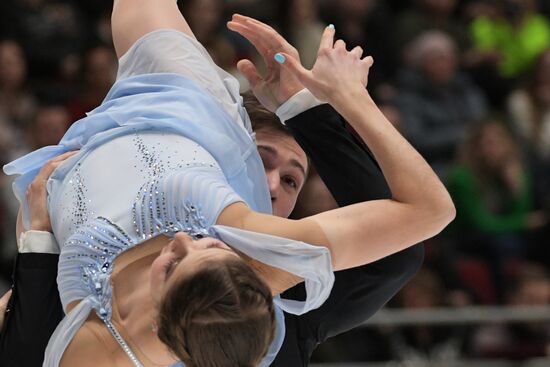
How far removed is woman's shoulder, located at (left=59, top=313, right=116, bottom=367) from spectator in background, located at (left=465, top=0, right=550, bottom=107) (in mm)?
4997

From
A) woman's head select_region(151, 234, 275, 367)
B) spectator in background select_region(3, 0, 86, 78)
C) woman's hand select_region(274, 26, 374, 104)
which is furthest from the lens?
spectator in background select_region(3, 0, 86, 78)

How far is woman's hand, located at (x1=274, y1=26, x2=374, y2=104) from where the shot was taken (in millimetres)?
2566

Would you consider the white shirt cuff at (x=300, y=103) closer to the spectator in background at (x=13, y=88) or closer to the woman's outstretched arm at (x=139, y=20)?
the woman's outstretched arm at (x=139, y=20)

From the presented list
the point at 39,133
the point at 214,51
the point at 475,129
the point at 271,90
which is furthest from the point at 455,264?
the point at 271,90

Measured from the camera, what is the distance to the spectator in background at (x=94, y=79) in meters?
5.90

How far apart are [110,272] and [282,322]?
0.42 m

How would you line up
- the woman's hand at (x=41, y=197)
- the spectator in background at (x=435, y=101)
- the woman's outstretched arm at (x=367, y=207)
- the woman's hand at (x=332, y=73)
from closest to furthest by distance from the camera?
1. the woman's outstretched arm at (x=367, y=207)
2. the woman's hand at (x=332, y=73)
3. the woman's hand at (x=41, y=197)
4. the spectator in background at (x=435, y=101)

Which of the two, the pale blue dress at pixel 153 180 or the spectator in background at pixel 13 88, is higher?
the pale blue dress at pixel 153 180

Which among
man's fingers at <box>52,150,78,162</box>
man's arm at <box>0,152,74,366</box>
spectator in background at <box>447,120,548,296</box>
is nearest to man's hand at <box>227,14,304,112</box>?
man's fingers at <box>52,150,78,162</box>

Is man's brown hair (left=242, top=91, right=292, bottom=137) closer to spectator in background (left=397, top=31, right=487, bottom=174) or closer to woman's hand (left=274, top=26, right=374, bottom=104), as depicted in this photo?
woman's hand (left=274, top=26, right=374, bottom=104)

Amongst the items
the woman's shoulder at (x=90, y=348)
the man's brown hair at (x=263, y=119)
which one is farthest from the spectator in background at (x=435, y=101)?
the woman's shoulder at (x=90, y=348)

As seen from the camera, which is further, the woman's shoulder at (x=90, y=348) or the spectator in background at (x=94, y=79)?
the spectator in background at (x=94, y=79)

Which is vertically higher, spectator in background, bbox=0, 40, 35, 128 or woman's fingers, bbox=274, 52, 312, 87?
woman's fingers, bbox=274, 52, 312, 87

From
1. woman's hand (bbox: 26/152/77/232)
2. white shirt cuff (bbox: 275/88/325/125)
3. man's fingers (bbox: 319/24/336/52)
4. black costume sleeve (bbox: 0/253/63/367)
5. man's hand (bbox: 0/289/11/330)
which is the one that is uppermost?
man's fingers (bbox: 319/24/336/52)
